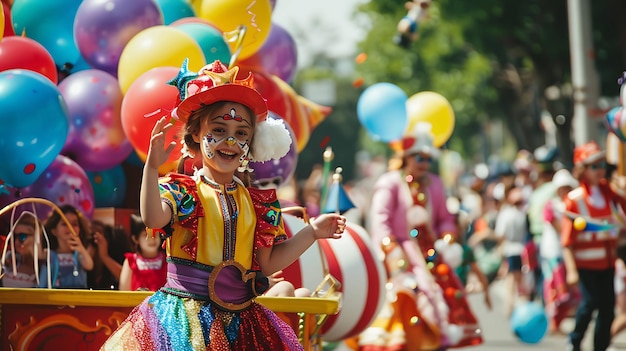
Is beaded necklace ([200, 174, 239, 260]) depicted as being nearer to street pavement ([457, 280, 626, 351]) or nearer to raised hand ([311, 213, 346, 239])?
raised hand ([311, 213, 346, 239])

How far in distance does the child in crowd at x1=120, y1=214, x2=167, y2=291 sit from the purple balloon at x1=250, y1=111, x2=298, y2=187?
3.19 ft

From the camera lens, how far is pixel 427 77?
39.8 metres

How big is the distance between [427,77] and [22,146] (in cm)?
3350

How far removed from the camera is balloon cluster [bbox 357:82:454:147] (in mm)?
10547

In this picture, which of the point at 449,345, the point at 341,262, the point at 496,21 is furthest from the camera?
the point at 496,21

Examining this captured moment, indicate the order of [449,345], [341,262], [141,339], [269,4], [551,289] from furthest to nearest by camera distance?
[551,289]
[449,345]
[269,4]
[341,262]
[141,339]

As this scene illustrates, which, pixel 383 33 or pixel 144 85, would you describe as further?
pixel 383 33

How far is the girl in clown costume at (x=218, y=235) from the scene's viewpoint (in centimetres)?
474

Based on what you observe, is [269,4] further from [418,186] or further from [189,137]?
[189,137]

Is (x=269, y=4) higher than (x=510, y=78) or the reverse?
higher

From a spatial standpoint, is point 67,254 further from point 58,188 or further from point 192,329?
point 192,329

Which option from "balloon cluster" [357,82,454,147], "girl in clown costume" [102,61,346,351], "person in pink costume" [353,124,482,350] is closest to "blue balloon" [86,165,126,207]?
"person in pink costume" [353,124,482,350]

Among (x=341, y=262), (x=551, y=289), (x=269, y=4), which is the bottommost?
(x=551, y=289)

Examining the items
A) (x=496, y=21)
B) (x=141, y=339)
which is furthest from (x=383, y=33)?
(x=141, y=339)
